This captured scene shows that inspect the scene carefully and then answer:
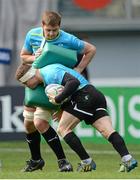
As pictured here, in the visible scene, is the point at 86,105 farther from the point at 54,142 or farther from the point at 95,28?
the point at 95,28

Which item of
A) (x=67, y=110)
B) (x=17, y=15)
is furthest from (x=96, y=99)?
(x=17, y=15)

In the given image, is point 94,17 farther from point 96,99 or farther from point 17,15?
point 96,99

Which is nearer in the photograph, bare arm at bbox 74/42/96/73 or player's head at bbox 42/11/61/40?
player's head at bbox 42/11/61/40

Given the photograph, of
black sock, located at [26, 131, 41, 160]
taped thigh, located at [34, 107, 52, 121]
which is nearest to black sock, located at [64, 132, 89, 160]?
taped thigh, located at [34, 107, 52, 121]

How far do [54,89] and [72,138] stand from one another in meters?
0.59

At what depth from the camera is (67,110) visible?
12.2m

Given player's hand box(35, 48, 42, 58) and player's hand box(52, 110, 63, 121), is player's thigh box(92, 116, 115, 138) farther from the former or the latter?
player's hand box(35, 48, 42, 58)

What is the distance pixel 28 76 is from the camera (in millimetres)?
12781

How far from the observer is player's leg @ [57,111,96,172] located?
12.2 m

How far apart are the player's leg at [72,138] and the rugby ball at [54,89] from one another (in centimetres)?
27

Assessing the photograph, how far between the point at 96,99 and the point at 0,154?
17.7ft

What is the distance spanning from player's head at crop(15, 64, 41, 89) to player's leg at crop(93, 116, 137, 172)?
3.08ft

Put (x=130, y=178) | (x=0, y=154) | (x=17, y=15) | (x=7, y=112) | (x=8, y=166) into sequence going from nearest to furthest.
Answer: (x=130, y=178) → (x=8, y=166) → (x=0, y=154) → (x=7, y=112) → (x=17, y=15)

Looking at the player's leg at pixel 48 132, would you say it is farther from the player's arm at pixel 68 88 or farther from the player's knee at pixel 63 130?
the player's arm at pixel 68 88
